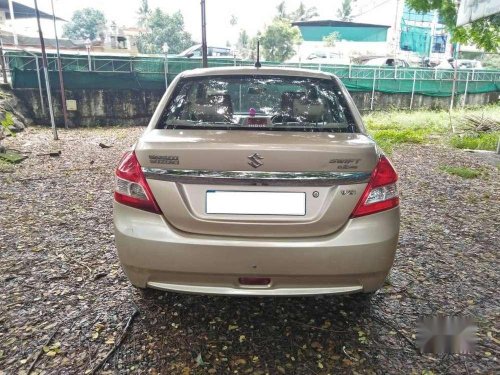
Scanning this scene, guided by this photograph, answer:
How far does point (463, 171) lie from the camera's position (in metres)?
6.23

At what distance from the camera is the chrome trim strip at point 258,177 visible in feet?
6.02

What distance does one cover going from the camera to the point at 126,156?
2061 mm

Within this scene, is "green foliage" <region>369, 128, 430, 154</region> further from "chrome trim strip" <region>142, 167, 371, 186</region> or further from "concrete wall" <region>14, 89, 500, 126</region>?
"chrome trim strip" <region>142, 167, 371, 186</region>

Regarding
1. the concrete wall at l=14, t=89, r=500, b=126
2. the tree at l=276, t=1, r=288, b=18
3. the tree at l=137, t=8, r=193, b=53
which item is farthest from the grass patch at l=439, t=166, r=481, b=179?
the tree at l=276, t=1, r=288, b=18

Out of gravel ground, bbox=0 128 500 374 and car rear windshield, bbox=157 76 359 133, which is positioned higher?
car rear windshield, bbox=157 76 359 133

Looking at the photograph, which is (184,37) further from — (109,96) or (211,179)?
(211,179)

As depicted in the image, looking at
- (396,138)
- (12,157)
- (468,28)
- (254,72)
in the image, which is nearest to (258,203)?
(254,72)

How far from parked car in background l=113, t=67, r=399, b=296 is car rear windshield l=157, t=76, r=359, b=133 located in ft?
1.12

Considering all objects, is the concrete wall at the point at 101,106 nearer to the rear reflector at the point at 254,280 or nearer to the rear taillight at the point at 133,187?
the rear taillight at the point at 133,187

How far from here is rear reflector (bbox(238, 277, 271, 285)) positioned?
1907 millimetres

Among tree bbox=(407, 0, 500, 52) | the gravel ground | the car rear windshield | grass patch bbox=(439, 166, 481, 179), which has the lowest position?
grass patch bbox=(439, 166, 481, 179)

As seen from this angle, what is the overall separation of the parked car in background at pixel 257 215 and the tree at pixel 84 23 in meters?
77.7

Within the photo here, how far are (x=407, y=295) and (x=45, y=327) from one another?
2.24 meters
